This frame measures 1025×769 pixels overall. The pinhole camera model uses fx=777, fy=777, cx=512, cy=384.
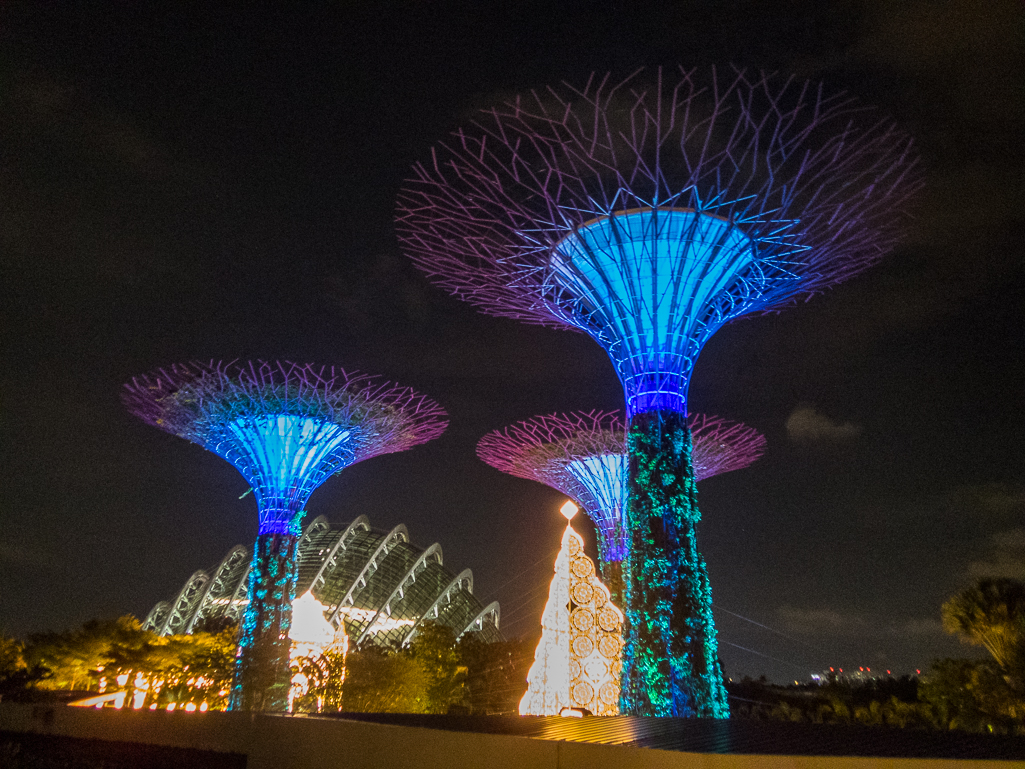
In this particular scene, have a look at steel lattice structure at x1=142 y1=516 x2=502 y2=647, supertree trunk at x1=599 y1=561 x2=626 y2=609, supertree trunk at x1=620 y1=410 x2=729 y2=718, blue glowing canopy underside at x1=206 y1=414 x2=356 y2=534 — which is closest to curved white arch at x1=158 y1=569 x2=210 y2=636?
steel lattice structure at x1=142 y1=516 x2=502 y2=647

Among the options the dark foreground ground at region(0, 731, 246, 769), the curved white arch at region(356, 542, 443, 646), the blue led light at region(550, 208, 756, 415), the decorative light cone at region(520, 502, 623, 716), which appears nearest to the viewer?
the dark foreground ground at region(0, 731, 246, 769)

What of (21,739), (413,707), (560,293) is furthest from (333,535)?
(560,293)

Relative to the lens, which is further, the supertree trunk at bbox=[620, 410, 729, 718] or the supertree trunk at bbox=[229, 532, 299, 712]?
the supertree trunk at bbox=[229, 532, 299, 712]

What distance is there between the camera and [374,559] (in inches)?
2430

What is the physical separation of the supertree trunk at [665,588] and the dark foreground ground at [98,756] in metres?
7.43

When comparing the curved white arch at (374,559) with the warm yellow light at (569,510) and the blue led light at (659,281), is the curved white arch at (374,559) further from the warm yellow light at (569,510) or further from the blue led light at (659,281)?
the blue led light at (659,281)

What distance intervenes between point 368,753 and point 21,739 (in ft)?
47.8

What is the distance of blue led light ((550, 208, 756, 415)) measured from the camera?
16875 mm

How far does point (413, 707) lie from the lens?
103 feet

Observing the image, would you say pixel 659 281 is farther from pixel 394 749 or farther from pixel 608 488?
pixel 608 488

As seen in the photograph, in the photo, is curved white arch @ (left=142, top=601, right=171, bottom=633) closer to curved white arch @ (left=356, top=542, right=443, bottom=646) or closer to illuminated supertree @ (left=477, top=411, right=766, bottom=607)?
curved white arch @ (left=356, top=542, right=443, bottom=646)

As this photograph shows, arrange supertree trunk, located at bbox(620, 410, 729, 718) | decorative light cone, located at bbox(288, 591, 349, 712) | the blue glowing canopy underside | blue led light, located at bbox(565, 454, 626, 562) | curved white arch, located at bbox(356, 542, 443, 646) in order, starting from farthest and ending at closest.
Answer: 1. curved white arch, located at bbox(356, 542, 443, 646)
2. blue led light, located at bbox(565, 454, 626, 562)
3. the blue glowing canopy underside
4. decorative light cone, located at bbox(288, 591, 349, 712)
5. supertree trunk, located at bbox(620, 410, 729, 718)

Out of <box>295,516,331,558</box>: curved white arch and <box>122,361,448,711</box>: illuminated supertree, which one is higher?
<box>295,516,331,558</box>: curved white arch

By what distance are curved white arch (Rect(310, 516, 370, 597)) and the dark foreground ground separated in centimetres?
4023
